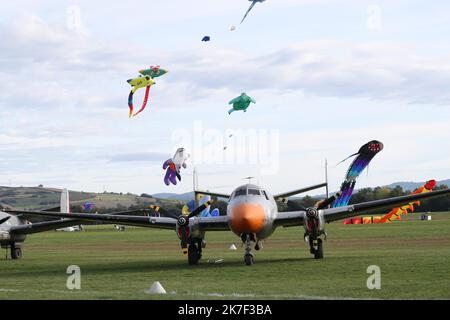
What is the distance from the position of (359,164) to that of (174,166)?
3268 cm

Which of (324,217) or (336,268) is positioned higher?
(324,217)

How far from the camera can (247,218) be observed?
2791 centimetres

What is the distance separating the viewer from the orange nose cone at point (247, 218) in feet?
91.7

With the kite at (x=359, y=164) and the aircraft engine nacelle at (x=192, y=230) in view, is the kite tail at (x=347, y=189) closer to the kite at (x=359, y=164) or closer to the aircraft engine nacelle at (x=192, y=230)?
the kite at (x=359, y=164)

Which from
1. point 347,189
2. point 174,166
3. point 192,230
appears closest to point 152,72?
point 192,230

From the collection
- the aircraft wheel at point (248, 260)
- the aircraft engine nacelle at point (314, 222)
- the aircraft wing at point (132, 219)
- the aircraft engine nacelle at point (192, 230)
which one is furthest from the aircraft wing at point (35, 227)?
the aircraft engine nacelle at point (314, 222)

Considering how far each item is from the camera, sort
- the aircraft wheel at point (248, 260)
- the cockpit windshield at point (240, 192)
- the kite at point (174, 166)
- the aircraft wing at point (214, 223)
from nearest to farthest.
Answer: the cockpit windshield at point (240, 192) → the aircraft wheel at point (248, 260) → the aircraft wing at point (214, 223) → the kite at point (174, 166)

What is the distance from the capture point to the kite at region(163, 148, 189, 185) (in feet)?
271

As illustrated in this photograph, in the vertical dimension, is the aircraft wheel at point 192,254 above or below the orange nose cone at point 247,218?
below

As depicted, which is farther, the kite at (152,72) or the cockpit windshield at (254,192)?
the kite at (152,72)

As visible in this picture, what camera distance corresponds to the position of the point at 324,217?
31.3 metres
